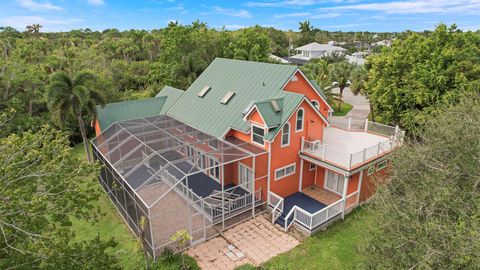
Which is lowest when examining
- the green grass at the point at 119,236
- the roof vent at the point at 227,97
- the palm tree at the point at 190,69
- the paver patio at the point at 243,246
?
the green grass at the point at 119,236

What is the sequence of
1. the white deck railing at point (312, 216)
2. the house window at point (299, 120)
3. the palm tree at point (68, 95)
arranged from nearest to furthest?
the white deck railing at point (312, 216) → the house window at point (299, 120) → the palm tree at point (68, 95)

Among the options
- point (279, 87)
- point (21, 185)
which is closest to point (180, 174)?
point (21, 185)

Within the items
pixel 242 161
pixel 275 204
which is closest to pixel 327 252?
pixel 275 204

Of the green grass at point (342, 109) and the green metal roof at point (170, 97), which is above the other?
the green metal roof at point (170, 97)

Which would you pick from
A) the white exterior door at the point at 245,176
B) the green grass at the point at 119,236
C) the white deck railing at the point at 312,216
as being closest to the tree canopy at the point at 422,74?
the white deck railing at the point at 312,216

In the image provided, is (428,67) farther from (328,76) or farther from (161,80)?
(161,80)

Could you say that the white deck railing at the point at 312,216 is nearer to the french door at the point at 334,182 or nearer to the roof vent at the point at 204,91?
the french door at the point at 334,182
